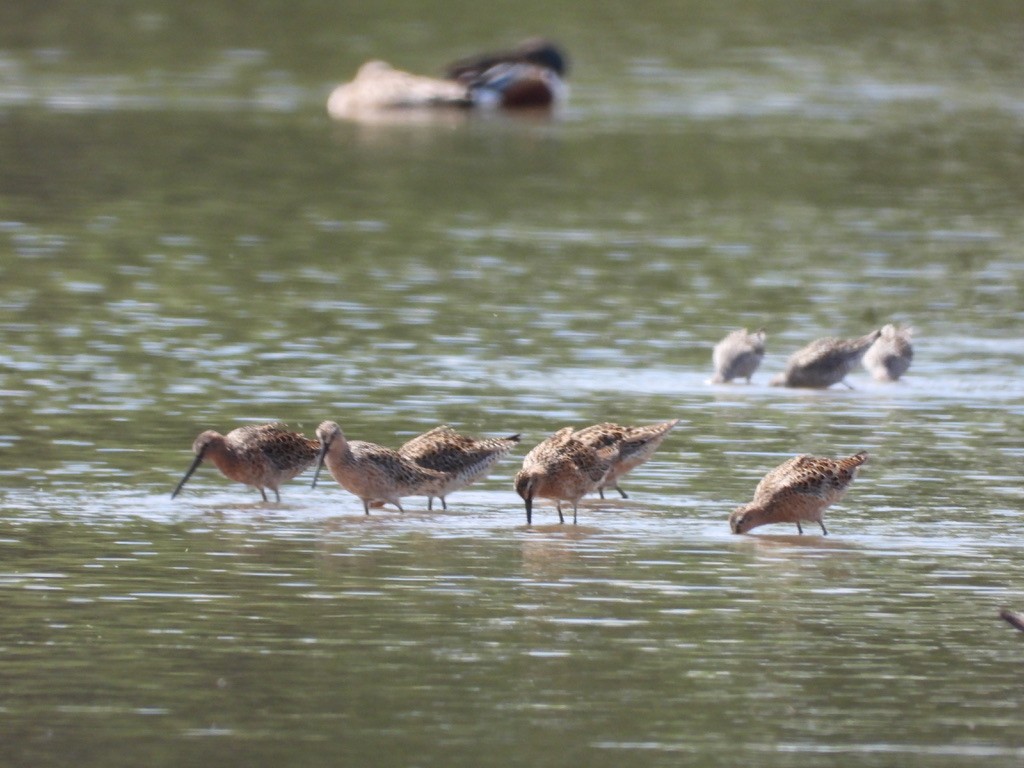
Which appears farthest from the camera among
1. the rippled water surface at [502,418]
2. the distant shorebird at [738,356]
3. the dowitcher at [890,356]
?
the dowitcher at [890,356]

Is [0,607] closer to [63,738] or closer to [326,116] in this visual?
[63,738]

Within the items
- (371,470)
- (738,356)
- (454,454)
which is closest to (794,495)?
(454,454)

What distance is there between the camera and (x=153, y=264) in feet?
83.6

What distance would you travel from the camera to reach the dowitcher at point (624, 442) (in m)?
15.1

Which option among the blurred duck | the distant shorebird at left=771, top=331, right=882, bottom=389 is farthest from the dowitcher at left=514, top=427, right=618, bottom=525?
the blurred duck

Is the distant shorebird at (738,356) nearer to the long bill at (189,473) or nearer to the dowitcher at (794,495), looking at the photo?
the dowitcher at (794,495)

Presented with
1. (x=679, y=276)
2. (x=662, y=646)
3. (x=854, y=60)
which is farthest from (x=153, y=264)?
(x=854, y=60)

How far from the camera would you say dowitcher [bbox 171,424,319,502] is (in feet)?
49.4

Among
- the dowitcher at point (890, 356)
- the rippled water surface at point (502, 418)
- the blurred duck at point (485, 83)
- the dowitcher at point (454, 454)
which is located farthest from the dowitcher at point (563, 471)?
the blurred duck at point (485, 83)

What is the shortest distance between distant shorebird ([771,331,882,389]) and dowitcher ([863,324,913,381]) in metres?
0.21

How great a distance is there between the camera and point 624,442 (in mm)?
15281

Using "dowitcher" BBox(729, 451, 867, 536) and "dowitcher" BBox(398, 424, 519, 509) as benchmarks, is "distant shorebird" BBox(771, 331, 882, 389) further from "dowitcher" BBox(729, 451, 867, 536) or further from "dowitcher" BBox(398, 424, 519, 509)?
"dowitcher" BBox(729, 451, 867, 536)

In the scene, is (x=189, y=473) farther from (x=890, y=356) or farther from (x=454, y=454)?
(x=890, y=356)

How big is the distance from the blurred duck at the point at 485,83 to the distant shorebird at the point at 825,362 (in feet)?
77.5
